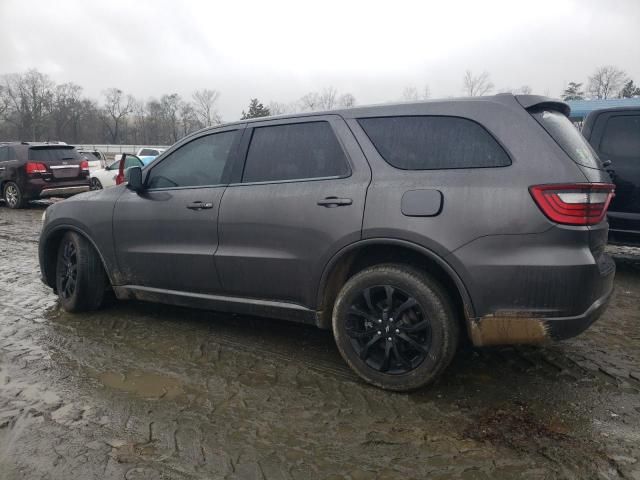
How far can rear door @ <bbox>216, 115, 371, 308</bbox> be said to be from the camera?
3.12 m

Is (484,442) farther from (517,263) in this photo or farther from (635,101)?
(635,101)

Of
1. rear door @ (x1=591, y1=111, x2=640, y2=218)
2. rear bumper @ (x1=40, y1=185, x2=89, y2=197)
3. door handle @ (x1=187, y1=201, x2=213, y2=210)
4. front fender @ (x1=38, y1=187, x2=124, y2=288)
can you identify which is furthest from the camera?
rear bumper @ (x1=40, y1=185, x2=89, y2=197)

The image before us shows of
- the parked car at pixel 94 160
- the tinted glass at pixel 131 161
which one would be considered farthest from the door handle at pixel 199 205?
the parked car at pixel 94 160

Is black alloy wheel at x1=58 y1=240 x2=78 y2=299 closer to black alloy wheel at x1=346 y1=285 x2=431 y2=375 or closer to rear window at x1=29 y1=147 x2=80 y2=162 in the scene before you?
black alloy wheel at x1=346 y1=285 x2=431 y2=375

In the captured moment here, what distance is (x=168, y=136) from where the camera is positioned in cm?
7862

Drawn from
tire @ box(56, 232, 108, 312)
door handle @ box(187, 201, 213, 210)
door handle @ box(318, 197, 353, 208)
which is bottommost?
tire @ box(56, 232, 108, 312)

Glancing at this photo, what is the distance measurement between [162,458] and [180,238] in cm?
180

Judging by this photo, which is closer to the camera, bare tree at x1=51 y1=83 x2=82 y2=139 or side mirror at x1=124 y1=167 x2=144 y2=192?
side mirror at x1=124 y1=167 x2=144 y2=192

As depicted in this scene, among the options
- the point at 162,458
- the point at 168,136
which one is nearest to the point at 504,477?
the point at 162,458

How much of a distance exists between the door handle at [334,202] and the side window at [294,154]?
182 mm

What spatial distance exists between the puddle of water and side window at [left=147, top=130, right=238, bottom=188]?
1440mm

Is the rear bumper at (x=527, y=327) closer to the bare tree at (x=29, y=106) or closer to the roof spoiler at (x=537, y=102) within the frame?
the roof spoiler at (x=537, y=102)

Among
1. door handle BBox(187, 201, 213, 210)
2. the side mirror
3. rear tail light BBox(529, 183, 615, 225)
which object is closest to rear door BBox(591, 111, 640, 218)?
rear tail light BBox(529, 183, 615, 225)

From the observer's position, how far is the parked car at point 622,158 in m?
5.64
